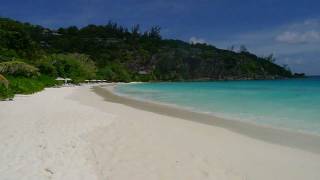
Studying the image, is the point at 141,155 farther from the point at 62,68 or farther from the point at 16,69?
the point at 62,68

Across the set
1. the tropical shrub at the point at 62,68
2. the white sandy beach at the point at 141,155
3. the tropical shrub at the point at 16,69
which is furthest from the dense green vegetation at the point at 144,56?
the white sandy beach at the point at 141,155

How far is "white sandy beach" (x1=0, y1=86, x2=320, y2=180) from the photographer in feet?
18.5

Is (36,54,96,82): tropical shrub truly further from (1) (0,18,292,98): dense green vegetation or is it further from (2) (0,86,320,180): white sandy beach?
(2) (0,86,320,180): white sandy beach

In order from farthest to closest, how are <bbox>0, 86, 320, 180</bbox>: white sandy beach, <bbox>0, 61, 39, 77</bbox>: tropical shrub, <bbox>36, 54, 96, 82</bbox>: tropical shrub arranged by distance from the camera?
<bbox>36, 54, 96, 82</bbox>: tropical shrub
<bbox>0, 61, 39, 77</bbox>: tropical shrub
<bbox>0, 86, 320, 180</bbox>: white sandy beach

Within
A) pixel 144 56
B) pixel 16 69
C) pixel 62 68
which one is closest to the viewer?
pixel 16 69

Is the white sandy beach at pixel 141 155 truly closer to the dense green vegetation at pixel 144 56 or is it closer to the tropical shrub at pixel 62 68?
the tropical shrub at pixel 62 68

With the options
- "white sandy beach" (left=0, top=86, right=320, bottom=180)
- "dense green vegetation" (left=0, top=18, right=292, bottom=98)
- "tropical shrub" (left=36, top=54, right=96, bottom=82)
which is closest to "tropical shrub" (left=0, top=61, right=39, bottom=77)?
"tropical shrub" (left=36, top=54, right=96, bottom=82)

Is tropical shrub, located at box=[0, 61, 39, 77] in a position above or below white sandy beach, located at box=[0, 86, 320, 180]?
above

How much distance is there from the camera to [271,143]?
8.37 m

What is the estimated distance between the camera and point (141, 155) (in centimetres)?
689

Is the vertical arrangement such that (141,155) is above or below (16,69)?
below

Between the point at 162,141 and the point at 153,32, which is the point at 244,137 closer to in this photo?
the point at 162,141

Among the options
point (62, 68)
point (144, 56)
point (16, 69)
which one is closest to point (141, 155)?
point (16, 69)

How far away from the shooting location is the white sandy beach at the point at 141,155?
5.63 metres
